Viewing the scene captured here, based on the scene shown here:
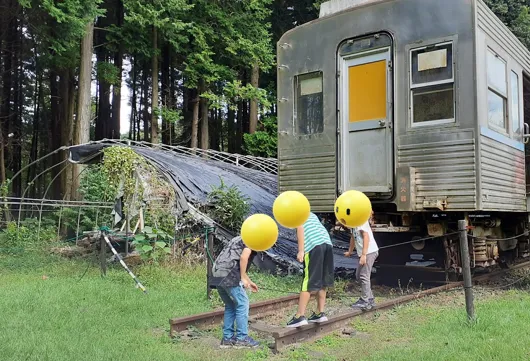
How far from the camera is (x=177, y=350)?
4465 millimetres

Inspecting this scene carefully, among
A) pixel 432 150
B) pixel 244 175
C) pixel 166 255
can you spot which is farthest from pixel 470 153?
pixel 244 175

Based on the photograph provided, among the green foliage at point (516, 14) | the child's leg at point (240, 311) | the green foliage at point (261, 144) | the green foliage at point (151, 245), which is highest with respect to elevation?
the green foliage at point (516, 14)

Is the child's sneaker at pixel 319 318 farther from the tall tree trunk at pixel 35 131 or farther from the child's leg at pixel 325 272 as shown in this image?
the tall tree trunk at pixel 35 131

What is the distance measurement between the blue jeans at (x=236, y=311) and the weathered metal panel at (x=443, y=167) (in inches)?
119

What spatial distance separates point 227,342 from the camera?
4664mm

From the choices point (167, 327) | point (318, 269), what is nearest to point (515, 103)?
point (318, 269)

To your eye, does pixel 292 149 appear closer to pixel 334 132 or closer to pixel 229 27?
pixel 334 132

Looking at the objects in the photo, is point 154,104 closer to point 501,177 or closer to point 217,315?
point 501,177

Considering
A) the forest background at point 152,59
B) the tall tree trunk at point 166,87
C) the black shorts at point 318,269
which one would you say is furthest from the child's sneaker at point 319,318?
the tall tree trunk at point 166,87

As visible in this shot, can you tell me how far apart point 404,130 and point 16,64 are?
2200cm

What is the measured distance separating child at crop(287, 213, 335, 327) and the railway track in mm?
105

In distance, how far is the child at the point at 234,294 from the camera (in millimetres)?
4660

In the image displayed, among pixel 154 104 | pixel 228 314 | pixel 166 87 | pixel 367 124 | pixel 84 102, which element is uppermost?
pixel 166 87

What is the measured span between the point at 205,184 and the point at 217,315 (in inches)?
208
